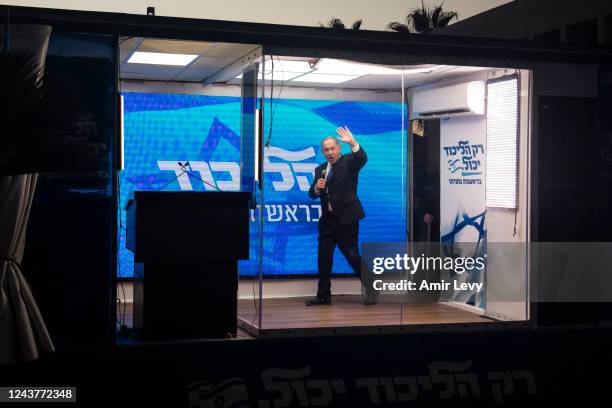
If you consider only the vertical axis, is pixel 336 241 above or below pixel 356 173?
below

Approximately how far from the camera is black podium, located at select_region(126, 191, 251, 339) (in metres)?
6.27

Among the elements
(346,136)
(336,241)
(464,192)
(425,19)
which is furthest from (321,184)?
(425,19)

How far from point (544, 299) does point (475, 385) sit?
Result: 3.70 ft

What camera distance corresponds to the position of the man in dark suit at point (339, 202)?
7.94m

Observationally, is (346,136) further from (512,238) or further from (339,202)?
(512,238)

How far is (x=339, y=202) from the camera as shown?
8.00 metres

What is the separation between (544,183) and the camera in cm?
723

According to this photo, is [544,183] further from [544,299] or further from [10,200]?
[10,200]

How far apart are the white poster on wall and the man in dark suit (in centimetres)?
104

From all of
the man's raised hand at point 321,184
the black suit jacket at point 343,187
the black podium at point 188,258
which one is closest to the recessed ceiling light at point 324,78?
the black suit jacket at point 343,187

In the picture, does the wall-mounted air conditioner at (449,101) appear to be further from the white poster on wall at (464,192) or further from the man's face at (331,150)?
the man's face at (331,150)

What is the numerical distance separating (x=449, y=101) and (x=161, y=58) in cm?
283

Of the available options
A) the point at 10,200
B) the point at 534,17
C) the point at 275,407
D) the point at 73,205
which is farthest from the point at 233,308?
the point at 534,17

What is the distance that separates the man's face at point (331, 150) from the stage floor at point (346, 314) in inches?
55.3
